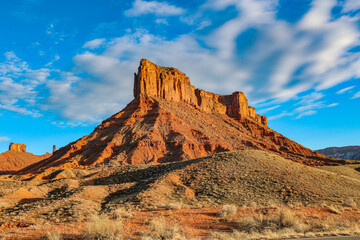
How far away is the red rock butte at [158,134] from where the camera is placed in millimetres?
60625

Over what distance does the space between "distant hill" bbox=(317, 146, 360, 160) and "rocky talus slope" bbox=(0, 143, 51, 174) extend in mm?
170348

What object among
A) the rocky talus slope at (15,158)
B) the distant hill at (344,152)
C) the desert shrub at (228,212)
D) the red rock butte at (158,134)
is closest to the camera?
the desert shrub at (228,212)

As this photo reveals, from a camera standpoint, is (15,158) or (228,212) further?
(15,158)

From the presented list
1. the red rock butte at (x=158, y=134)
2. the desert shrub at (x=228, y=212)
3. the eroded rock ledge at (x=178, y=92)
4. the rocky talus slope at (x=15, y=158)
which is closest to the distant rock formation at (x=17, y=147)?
the rocky talus slope at (x=15, y=158)

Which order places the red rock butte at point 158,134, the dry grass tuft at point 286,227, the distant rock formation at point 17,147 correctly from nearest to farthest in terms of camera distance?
the dry grass tuft at point 286,227 → the red rock butte at point 158,134 → the distant rock formation at point 17,147

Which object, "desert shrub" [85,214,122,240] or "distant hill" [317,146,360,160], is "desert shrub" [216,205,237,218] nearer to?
"desert shrub" [85,214,122,240]

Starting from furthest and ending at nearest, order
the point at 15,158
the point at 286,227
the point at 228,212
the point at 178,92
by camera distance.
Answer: the point at 15,158 → the point at 178,92 → the point at 228,212 → the point at 286,227

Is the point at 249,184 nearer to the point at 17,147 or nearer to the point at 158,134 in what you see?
the point at 158,134

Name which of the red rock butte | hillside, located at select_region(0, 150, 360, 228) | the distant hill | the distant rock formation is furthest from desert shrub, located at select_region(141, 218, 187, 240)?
the distant rock formation

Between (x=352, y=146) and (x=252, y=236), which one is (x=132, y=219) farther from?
(x=352, y=146)

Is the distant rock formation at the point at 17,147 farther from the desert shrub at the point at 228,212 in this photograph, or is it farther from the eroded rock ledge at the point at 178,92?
the desert shrub at the point at 228,212

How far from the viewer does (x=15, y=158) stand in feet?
412

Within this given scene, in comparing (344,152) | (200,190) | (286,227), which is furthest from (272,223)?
(344,152)

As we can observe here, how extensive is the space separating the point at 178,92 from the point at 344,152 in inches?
4625
